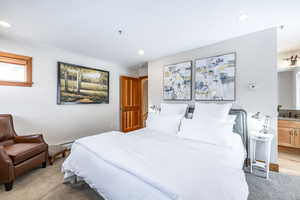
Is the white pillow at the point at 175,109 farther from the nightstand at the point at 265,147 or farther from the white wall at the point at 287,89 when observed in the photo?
the white wall at the point at 287,89

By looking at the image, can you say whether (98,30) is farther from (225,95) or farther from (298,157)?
(298,157)

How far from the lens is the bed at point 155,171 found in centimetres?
96

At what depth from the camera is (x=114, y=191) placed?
4.03 ft

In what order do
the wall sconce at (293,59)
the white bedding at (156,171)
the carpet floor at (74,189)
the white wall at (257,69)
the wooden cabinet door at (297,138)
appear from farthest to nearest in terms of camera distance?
the wall sconce at (293,59) → the wooden cabinet door at (297,138) → the white wall at (257,69) → the carpet floor at (74,189) → the white bedding at (156,171)

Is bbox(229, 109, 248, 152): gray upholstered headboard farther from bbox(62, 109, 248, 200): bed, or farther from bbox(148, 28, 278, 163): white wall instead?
bbox(62, 109, 248, 200): bed

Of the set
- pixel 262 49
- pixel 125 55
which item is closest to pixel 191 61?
pixel 262 49

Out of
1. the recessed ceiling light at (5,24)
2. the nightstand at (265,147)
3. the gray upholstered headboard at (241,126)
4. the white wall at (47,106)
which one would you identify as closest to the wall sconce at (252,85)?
the gray upholstered headboard at (241,126)

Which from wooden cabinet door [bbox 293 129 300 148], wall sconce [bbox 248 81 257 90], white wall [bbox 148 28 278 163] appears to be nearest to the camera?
white wall [bbox 148 28 278 163]

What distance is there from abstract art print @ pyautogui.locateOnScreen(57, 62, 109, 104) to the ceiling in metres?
0.65

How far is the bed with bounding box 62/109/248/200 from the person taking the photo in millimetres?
959

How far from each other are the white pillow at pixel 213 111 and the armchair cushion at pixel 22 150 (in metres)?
2.90

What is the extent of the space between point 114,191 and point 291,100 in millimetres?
4474

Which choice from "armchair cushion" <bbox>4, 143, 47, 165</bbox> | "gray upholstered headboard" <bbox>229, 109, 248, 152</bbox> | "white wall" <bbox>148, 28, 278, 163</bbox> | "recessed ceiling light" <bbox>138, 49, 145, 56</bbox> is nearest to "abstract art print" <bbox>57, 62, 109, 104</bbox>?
"armchair cushion" <bbox>4, 143, 47, 165</bbox>

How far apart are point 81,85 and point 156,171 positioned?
10.9ft
